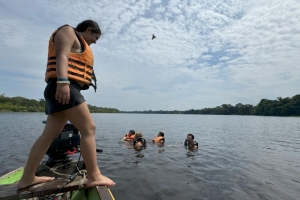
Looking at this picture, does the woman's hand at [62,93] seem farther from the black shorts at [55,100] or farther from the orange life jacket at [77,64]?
the orange life jacket at [77,64]

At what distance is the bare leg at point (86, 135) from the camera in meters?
2.82

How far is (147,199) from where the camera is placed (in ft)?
22.7

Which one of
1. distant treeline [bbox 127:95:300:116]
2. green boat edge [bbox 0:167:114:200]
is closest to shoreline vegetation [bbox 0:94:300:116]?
distant treeline [bbox 127:95:300:116]

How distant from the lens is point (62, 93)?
2.62 meters

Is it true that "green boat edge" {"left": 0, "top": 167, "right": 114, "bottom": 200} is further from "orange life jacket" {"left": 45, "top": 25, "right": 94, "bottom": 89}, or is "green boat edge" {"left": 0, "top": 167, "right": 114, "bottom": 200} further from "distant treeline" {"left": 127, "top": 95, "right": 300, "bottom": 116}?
"distant treeline" {"left": 127, "top": 95, "right": 300, "bottom": 116}

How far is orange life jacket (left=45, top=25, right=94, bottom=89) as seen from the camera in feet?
9.38

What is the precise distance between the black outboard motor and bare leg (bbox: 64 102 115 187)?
2.12m

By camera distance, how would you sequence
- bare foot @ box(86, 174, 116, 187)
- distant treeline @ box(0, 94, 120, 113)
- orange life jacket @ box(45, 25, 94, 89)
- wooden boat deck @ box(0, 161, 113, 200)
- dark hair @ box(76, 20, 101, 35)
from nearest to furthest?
1. wooden boat deck @ box(0, 161, 113, 200)
2. orange life jacket @ box(45, 25, 94, 89)
3. bare foot @ box(86, 174, 116, 187)
4. dark hair @ box(76, 20, 101, 35)
5. distant treeline @ box(0, 94, 120, 113)

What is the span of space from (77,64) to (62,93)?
503 mm

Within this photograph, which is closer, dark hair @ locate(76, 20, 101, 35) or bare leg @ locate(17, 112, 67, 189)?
bare leg @ locate(17, 112, 67, 189)

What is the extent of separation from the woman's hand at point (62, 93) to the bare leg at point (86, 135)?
177 millimetres

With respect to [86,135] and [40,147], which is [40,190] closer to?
[40,147]

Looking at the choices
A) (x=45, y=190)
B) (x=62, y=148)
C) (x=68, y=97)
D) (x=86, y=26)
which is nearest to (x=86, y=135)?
(x=68, y=97)

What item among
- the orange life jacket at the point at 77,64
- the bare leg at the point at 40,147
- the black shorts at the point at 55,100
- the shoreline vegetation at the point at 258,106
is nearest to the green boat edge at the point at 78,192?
the bare leg at the point at 40,147
